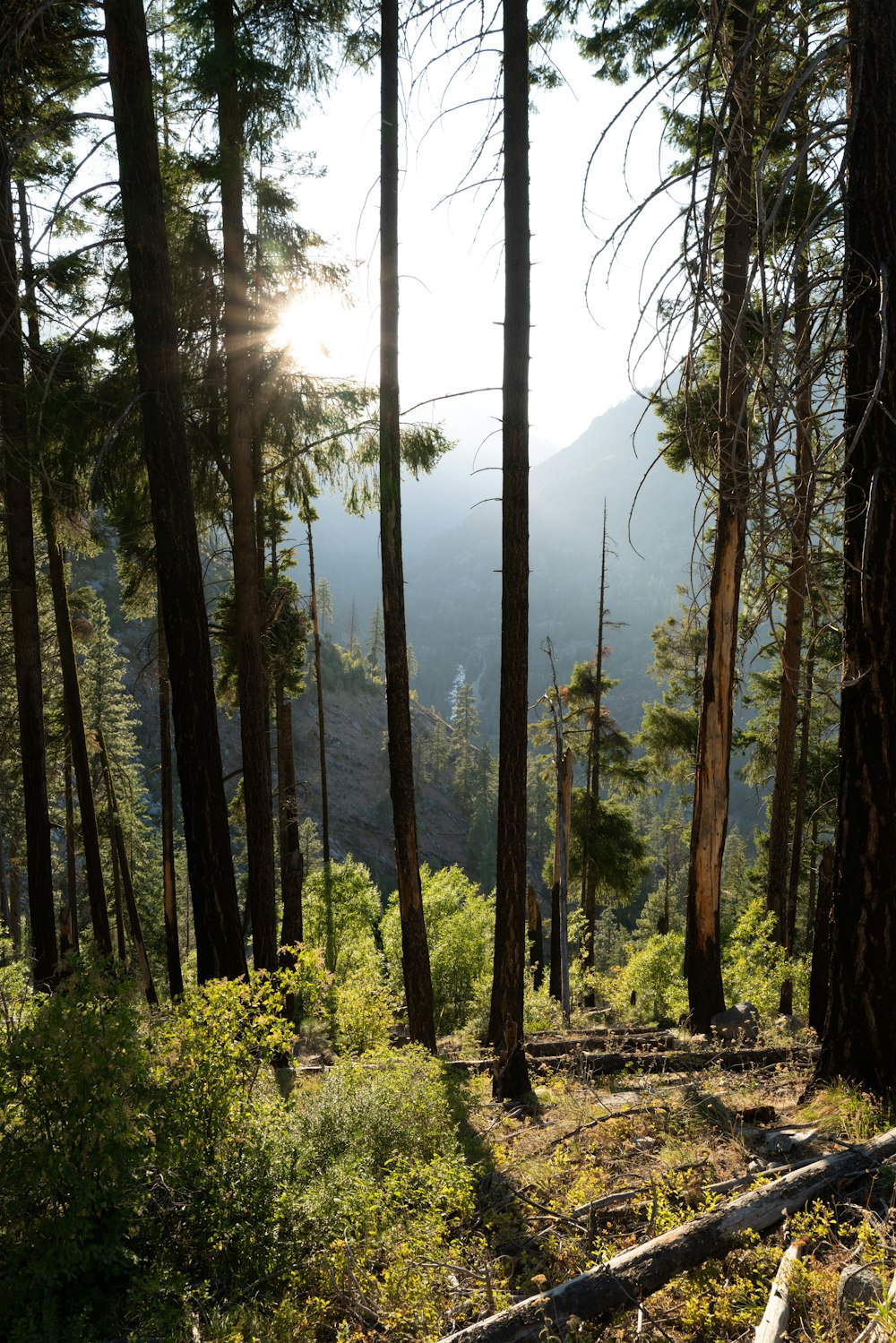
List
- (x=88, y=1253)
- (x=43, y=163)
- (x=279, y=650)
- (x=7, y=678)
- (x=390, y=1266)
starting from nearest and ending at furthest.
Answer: (x=88, y=1253) → (x=390, y=1266) → (x=43, y=163) → (x=279, y=650) → (x=7, y=678)

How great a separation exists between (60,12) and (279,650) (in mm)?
8177

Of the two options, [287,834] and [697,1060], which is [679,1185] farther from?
[287,834]

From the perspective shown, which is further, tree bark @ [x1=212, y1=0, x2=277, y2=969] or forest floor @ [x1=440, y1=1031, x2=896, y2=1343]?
tree bark @ [x1=212, y1=0, x2=277, y2=969]

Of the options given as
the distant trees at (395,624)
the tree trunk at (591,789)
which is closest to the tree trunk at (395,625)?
the distant trees at (395,624)

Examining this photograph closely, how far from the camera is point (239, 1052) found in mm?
3686

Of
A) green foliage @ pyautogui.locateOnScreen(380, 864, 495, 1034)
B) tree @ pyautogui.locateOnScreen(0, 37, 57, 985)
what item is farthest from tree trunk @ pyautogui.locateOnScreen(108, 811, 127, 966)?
tree @ pyautogui.locateOnScreen(0, 37, 57, 985)

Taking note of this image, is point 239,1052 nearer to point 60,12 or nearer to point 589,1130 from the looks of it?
point 589,1130

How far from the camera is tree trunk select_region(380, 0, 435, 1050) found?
7645 mm

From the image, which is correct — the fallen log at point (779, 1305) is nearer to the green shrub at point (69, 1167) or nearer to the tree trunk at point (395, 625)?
the green shrub at point (69, 1167)

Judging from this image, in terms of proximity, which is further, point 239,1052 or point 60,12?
point 60,12

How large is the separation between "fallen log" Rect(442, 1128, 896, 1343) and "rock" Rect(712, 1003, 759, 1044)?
4.53m

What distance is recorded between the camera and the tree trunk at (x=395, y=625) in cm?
764

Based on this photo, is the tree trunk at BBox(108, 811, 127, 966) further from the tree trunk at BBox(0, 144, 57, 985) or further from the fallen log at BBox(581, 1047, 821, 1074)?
the fallen log at BBox(581, 1047, 821, 1074)

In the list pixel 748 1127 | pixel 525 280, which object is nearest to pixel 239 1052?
pixel 748 1127
